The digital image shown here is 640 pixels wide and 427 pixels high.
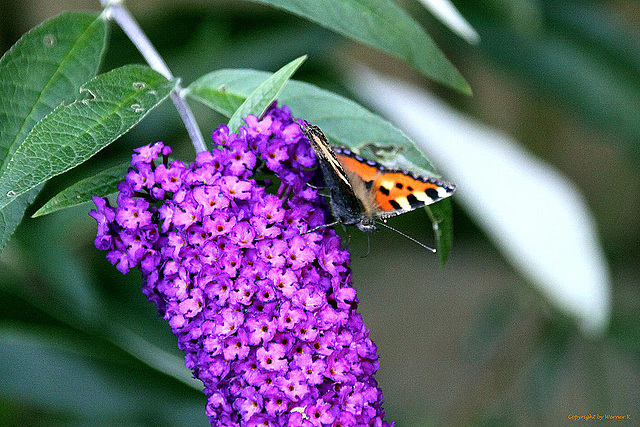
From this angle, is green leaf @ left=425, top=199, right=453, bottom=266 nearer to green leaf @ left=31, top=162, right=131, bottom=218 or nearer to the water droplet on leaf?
green leaf @ left=31, top=162, right=131, bottom=218

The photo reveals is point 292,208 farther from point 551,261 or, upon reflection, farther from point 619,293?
point 619,293

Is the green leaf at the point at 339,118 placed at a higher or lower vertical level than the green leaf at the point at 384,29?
lower

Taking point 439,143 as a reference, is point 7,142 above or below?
below

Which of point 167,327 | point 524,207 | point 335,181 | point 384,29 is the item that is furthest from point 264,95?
point 167,327

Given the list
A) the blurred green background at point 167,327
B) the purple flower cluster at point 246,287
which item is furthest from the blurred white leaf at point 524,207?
the purple flower cluster at point 246,287

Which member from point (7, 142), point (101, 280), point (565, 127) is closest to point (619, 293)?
point (565, 127)

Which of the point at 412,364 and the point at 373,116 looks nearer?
the point at 373,116

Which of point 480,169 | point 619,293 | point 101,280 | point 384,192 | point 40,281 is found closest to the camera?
point 384,192

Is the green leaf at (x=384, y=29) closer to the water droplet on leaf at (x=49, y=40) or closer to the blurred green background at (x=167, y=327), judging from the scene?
the water droplet on leaf at (x=49, y=40)
